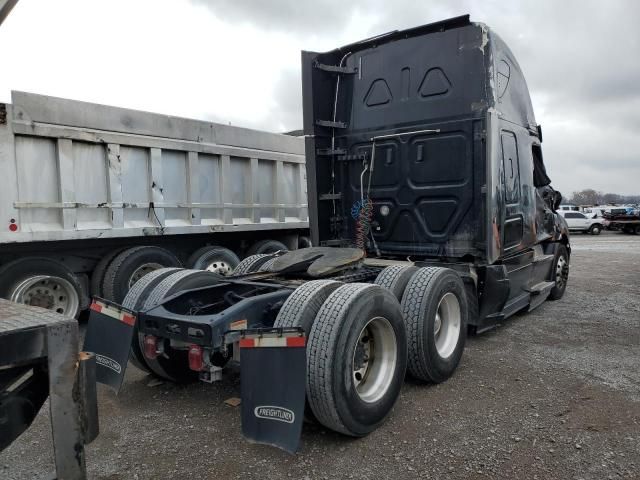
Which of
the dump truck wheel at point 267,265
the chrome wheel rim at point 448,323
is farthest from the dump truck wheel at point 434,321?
the dump truck wheel at point 267,265

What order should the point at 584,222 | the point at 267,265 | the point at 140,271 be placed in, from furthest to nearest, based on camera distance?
the point at 584,222
the point at 140,271
the point at 267,265

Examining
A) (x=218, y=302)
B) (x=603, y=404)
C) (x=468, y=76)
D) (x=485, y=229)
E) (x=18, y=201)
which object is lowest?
(x=603, y=404)

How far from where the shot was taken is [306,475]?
281 centimetres

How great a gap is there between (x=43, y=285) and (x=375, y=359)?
4185 millimetres

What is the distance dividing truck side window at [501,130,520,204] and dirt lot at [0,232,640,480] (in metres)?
1.73

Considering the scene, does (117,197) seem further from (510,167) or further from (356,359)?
(510,167)

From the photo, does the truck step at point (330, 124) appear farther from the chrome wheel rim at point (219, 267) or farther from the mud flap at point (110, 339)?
the mud flap at point (110, 339)

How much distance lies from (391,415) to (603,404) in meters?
1.63

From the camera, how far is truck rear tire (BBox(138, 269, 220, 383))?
154 inches

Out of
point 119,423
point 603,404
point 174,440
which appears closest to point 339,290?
point 174,440

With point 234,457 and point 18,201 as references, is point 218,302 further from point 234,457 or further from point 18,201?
point 18,201

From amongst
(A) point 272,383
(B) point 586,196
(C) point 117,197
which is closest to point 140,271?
(C) point 117,197

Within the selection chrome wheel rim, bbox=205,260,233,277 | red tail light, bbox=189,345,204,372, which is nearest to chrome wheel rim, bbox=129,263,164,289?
chrome wheel rim, bbox=205,260,233,277

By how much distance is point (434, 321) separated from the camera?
13.3 feet
